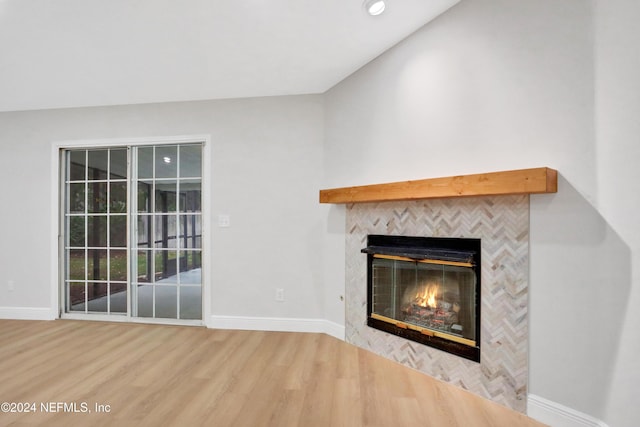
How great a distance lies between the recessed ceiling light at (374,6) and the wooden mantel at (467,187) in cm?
116

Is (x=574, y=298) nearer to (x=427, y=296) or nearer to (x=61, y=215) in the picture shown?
(x=427, y=296)

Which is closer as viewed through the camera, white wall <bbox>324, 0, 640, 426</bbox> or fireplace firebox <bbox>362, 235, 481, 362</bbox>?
white wall <bbox>324, 0, 640, 426</bbox>

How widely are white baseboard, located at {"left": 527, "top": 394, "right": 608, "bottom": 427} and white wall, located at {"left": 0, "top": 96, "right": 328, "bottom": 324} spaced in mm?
1893

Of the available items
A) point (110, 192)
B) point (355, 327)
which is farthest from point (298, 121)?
point (110, 192)

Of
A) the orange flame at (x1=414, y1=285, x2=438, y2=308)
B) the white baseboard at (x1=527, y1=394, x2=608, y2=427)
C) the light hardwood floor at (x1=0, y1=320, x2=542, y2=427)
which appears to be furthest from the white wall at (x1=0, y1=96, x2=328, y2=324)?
the white baseboard at (x1=527, y1=394, x2=608, y2=427)

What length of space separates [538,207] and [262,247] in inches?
96.4

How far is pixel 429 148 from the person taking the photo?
2.35m

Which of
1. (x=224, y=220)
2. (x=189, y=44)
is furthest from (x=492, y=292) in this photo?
(x=189, y=44)

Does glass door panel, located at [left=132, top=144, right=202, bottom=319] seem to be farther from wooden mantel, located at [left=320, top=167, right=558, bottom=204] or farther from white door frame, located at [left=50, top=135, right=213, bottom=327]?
wooden mantel, located at [left=320, top=167, right=558, bottom=204]

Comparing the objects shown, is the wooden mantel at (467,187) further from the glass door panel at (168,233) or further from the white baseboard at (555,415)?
the glass door panel at (168,233)

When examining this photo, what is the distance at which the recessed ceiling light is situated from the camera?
2045 mm

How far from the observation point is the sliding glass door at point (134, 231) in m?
3.54

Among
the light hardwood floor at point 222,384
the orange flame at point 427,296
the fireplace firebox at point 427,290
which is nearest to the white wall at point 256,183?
the light hardwood floor at point 222,384

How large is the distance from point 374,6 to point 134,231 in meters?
3.30
